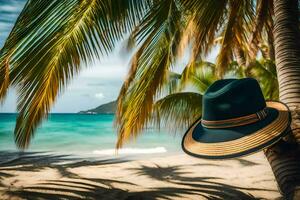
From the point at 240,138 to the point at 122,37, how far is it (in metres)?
2.38

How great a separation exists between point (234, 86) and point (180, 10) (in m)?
2.67

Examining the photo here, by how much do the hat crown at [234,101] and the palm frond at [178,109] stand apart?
4823 mm

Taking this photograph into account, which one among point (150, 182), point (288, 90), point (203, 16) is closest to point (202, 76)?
point (150, 182)

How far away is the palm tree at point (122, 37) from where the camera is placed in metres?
2.87

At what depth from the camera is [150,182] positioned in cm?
755

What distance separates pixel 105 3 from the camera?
3.42 meters

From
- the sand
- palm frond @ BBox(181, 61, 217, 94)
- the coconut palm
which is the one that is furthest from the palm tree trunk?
palm frond @ BBox(181, 61, 217, 94)

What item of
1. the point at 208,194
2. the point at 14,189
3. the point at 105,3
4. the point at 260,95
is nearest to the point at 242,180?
the point at 208,194

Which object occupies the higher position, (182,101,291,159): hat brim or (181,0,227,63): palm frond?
(181,0,227,63): palm frond

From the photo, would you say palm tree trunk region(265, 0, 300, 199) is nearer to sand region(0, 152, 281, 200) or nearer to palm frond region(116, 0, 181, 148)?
palm frond region(116, 0, 181, 148)

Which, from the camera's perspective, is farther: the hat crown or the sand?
the sand

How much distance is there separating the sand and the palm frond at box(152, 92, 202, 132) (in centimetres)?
144

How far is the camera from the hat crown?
152cm

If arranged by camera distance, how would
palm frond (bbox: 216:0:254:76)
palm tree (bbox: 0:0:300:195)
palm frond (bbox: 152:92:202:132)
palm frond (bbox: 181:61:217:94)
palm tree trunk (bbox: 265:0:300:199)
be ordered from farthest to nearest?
palm frond (bbox: 181:61:217:94), palm frond (bbox: 152:92:202:132), palm frond (bbox: 216:0:254:76), palm tree (bbox: 0:0:300:195), palm tree trunk (bbox: 265:0:300:199)
